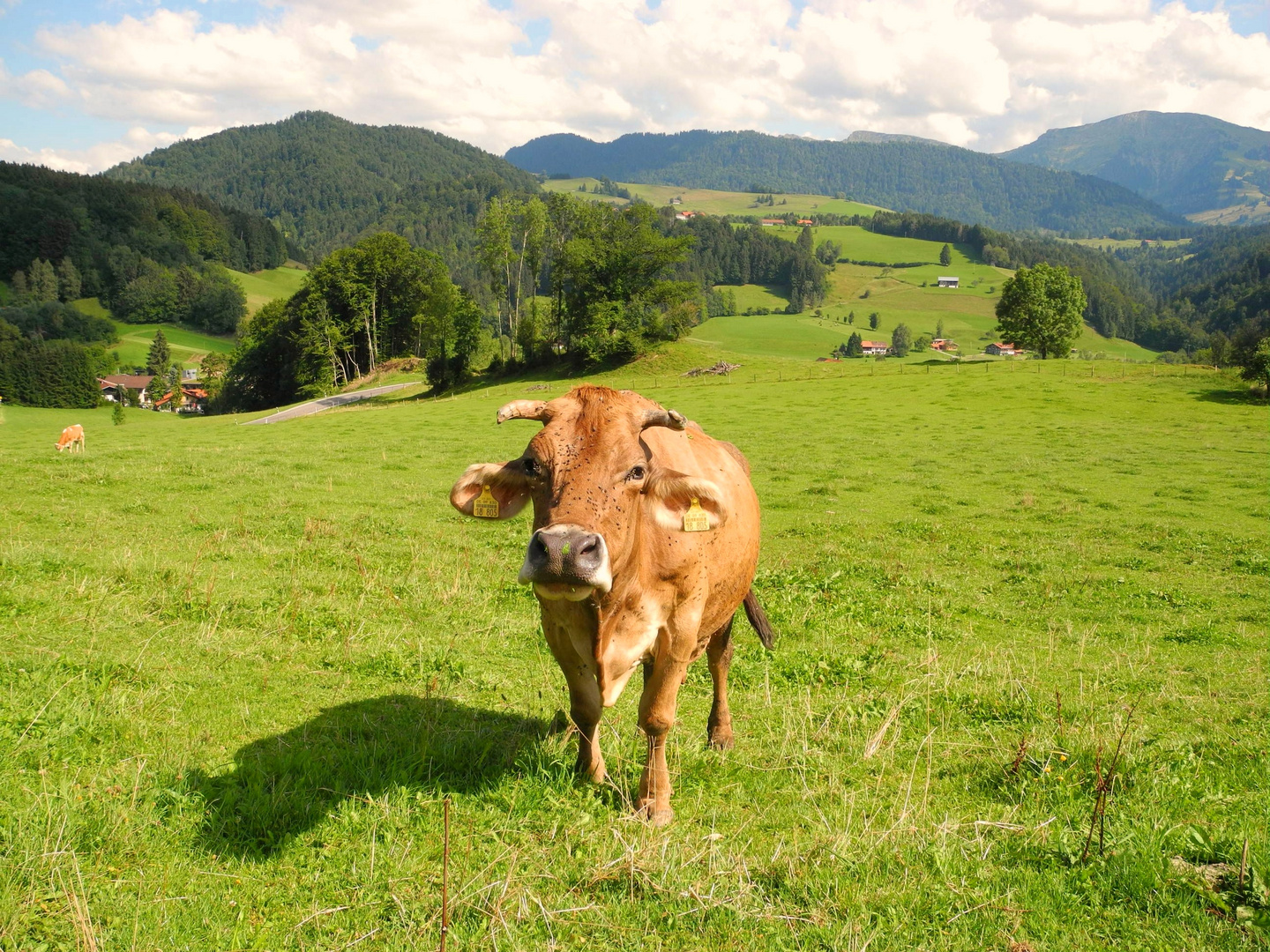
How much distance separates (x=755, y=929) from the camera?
13.3 feet

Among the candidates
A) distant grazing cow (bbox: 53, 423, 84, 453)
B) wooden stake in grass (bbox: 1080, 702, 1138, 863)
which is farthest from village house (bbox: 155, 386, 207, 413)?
wooden stake in grass (bbox: 1080, 702, 1138, 863)

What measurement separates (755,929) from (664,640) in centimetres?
182

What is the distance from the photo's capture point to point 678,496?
5129 millimetres

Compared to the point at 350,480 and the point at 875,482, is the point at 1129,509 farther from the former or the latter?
the point at 350,480

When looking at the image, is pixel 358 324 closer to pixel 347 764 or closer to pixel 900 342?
pixel 347 764

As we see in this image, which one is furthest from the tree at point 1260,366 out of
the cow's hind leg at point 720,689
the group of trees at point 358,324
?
the group of trees at point 358,324

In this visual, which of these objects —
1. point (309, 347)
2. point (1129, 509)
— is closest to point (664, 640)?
point (1129, 509)

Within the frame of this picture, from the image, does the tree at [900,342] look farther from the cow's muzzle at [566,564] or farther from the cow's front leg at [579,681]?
the cow's muzzle at [566,564]

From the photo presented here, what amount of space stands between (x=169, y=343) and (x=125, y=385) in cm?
2718

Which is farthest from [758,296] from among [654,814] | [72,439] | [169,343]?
[654,814]

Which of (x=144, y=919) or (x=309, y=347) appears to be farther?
(x=309, y=347)

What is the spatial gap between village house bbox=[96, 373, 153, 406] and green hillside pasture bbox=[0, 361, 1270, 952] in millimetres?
116704

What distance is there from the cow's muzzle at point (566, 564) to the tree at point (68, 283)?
593 ft

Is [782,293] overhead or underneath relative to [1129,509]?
overhead
